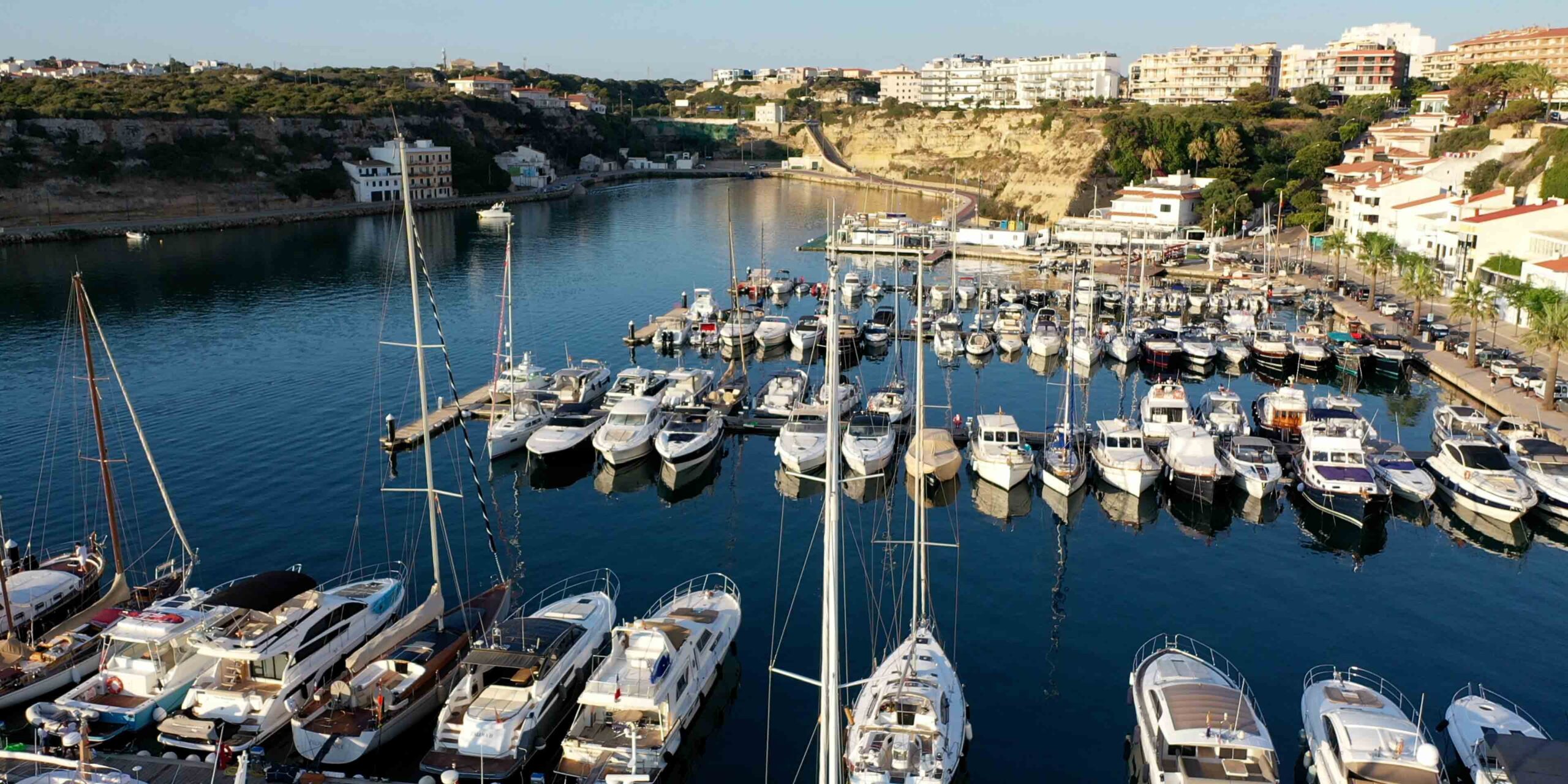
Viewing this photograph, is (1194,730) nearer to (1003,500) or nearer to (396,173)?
(1003,500)

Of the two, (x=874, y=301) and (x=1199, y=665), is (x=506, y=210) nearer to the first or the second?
(x=874, y=301)

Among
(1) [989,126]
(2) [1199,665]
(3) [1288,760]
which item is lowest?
(3) [1288,760]

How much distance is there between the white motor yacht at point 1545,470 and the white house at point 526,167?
13483cm

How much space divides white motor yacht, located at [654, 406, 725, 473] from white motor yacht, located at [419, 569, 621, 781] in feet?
44.9

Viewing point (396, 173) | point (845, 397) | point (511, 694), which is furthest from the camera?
point (396, 173)

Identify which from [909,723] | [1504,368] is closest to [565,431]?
[909,723]

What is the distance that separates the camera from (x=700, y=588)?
29172 mm

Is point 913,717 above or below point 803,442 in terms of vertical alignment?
below

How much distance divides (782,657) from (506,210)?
116 m

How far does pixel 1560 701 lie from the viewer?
23609 mm

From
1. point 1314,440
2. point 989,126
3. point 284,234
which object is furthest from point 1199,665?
point 989,126

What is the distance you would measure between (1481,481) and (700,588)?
24.1 m

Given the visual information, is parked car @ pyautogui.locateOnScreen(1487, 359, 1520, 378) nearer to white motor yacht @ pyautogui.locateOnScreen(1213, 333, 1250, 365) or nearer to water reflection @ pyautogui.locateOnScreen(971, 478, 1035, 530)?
white motor yacht @ pyautogui.locateOnScreen(1213, 333, 1250, 365)

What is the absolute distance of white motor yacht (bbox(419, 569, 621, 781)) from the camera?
1984cm
